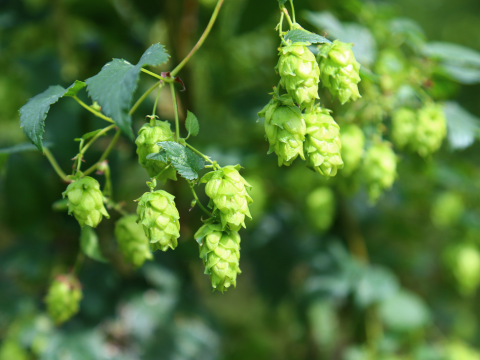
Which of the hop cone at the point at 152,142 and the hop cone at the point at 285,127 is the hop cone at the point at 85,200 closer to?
the hop cone at the point at 152,142

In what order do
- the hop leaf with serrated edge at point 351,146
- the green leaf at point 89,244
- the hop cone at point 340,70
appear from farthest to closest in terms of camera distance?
1. the hop leaf with serrated edge at point 351,146
2. the green leaf at point 89,244
3. the hop cone at point 340,70

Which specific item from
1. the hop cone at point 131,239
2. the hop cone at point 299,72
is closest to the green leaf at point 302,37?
the hop cone at point 299,72

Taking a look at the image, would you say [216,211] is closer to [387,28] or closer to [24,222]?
[387,28]

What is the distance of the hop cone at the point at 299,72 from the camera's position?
535 mm

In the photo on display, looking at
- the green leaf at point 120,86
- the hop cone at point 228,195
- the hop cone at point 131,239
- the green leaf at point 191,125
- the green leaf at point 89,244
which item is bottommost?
the green leaf at point 89,244

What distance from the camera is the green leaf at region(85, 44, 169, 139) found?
1.64 ft

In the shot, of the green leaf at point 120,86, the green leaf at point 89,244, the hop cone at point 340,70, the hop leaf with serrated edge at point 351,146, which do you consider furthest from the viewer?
the hop leaf with serrated edge at point 351,146

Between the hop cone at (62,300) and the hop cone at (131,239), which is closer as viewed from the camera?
the hop cone at (131,239)

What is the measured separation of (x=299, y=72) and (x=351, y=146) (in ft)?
1.09

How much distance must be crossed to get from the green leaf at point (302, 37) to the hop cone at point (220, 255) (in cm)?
26

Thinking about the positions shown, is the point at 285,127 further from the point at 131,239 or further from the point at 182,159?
the point at 131,239

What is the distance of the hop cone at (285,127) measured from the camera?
0.56 m

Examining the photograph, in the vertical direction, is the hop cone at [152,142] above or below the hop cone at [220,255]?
above

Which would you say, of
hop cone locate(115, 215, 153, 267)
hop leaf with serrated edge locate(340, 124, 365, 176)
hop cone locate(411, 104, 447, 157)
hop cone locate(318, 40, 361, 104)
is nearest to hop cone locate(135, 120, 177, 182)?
hop cone locate(115, 215, 153, 267)
